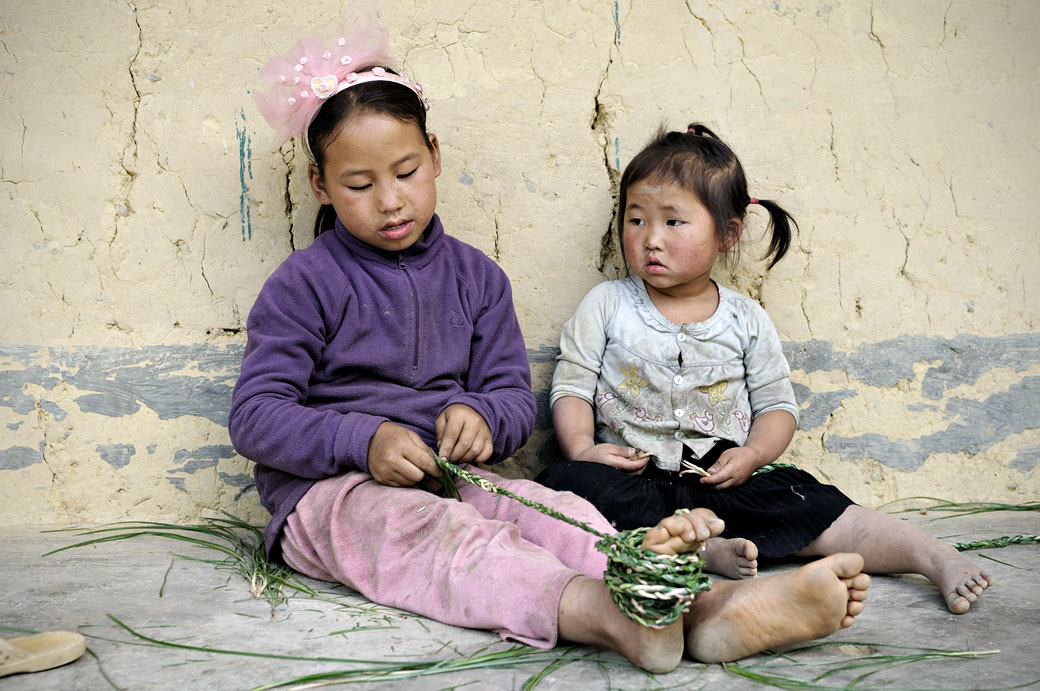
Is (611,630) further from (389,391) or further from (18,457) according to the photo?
(18,457)

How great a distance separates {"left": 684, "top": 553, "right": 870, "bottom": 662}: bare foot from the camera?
5.24 ft

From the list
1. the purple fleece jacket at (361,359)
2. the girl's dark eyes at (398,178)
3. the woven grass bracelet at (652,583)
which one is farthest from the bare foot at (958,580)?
the girl's dark eyes at (398,178)

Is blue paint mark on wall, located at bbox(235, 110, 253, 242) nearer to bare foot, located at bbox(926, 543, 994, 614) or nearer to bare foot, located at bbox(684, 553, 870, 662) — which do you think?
bare foot, located at bbox(684, 553, 870, 662)

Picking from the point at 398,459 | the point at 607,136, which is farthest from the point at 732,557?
the point at 607,136

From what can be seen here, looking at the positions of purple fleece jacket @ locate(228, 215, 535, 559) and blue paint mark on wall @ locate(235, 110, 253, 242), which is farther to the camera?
blue paint mark on wall @ locate(235, 110, 253, 242)

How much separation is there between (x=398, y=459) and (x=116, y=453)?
1.09m

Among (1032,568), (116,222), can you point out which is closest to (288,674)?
(116,222)

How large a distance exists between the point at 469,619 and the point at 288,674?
0.38m

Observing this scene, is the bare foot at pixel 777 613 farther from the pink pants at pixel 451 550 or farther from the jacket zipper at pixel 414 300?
the jacket zipper at pixel 414 300

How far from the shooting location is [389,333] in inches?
95.0

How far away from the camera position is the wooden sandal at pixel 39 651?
1555 millimetres

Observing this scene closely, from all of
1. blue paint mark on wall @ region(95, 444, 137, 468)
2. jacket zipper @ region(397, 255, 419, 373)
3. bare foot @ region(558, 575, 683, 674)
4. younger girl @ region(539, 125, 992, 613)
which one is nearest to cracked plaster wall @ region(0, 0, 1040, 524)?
blue paint mark on wall @ region(95, 444, 137, 468)

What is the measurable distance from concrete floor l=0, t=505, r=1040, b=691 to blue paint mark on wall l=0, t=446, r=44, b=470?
1.07ft

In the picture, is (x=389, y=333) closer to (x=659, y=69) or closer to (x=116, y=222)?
(x=116, y=222)
